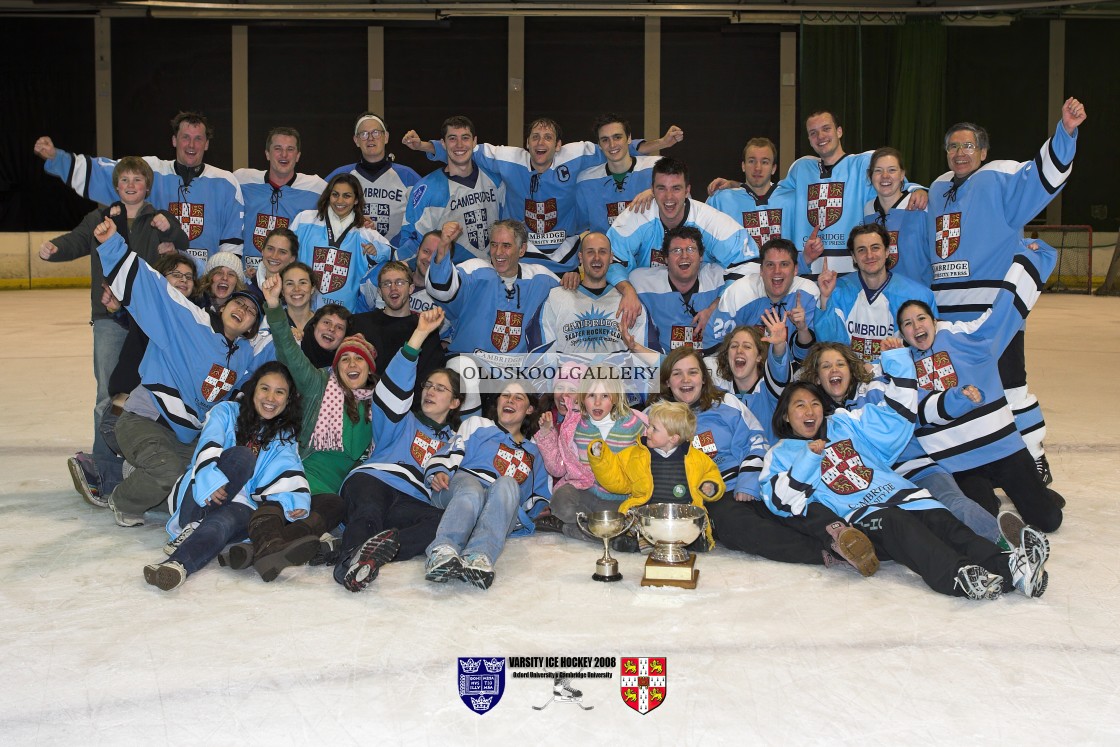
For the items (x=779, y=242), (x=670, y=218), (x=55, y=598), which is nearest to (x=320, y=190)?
(x=670, y=218)

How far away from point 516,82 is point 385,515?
13655 mm

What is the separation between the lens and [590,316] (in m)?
5.25

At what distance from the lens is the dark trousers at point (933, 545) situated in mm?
3525

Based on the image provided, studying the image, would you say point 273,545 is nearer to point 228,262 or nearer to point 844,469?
point 844,469

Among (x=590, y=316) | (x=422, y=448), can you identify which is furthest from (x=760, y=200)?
(x=422, y=448)

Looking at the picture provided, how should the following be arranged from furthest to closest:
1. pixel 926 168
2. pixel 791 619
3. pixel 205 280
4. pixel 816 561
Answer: pixel 926 168 < pixel 205 280 < pixel 816 561 < pixel 791 619

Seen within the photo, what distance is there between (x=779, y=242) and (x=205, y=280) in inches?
106

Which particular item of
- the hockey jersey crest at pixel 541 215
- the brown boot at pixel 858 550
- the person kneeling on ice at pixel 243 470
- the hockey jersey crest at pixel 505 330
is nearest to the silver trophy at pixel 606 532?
the brown boot at pixel 858 550

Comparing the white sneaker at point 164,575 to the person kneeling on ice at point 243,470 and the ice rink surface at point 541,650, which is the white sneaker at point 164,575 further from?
the person kneeling on ice at point 243,470

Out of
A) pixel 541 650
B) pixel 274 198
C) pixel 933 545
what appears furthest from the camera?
pixel 274 198

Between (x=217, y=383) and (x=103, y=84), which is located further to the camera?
(x=103, y=84)

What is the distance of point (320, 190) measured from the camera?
6.16m

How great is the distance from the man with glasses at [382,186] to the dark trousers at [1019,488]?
11.3 feet

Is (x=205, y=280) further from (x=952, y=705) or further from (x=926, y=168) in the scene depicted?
(x=926, y=168)
